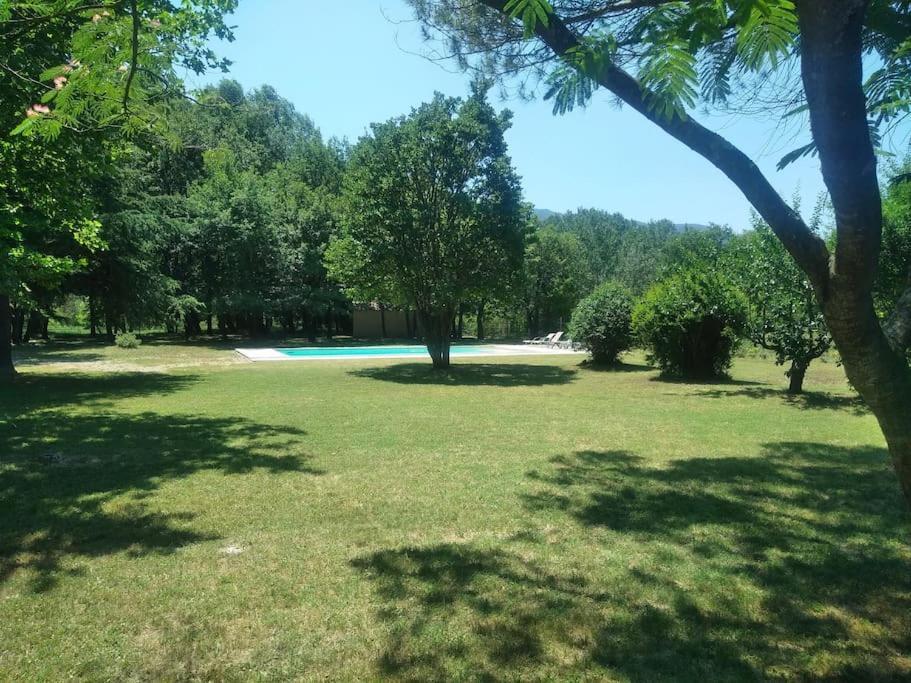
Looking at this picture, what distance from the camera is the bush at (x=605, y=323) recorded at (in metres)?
19.9

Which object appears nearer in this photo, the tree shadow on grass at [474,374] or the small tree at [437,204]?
the tree shadow on grass at [474,374]

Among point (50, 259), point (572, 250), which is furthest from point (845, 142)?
point (572, 250)

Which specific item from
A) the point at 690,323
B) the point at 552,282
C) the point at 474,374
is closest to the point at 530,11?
the point at 690,323

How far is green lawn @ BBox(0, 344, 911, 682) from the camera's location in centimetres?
285

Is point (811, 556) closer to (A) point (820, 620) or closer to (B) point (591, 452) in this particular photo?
(A) point (820, 620)

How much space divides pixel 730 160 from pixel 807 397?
40.7 ft

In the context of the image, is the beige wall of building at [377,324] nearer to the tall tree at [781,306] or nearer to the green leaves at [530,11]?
the tall tree at [781,306]

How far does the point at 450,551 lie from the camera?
4.11 m

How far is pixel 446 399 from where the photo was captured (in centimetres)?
1240

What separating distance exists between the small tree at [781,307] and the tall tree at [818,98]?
10884 millimetres

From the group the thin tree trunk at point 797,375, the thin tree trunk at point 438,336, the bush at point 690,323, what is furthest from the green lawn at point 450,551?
the thin tree trunk at point 438,336

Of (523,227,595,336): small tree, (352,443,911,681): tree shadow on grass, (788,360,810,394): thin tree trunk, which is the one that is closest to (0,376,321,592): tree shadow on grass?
(352,443,911,681): tree shadow on grass

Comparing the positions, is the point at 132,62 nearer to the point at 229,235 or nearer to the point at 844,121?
the point at 844,121

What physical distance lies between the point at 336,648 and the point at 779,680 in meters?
2.06
